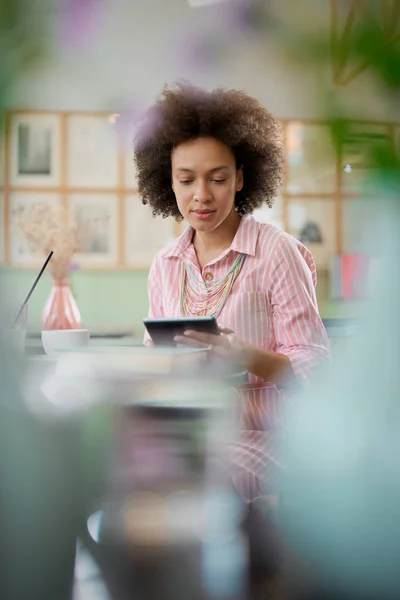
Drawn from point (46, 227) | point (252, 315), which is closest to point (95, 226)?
point (46, 227)

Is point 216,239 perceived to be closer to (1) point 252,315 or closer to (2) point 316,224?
(1) point 252,315

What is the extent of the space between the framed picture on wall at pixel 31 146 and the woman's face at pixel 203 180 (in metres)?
0.20

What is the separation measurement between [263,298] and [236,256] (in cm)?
6

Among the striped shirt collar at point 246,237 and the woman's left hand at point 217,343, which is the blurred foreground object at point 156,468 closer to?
the woman's left hand at point 217,343

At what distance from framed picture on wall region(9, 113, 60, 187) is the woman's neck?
32cm

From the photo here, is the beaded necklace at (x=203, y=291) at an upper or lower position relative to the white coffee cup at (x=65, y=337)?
upper

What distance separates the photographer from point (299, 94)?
0.44 meters

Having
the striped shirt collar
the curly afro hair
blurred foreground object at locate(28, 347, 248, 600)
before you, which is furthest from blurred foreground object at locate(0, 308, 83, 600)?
the striped shirt collar

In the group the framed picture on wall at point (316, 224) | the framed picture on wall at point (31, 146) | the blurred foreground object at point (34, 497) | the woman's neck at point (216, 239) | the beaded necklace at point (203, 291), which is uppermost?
the framed picture on wall at point (31, 146)

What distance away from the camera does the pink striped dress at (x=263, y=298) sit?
0.53 metres

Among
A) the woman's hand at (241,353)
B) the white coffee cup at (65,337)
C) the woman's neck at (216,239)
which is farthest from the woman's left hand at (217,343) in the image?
the woman's neck at (216,239)

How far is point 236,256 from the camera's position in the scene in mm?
771

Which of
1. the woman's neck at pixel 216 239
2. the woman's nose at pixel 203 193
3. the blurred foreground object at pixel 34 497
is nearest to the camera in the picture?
the blurred foreground object at pixel 34 497

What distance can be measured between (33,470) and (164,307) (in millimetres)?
289
